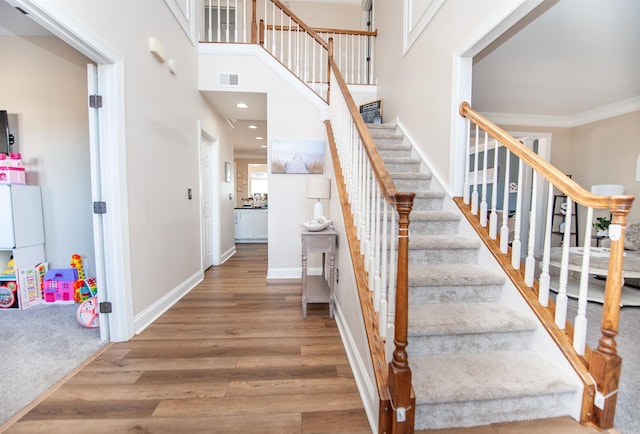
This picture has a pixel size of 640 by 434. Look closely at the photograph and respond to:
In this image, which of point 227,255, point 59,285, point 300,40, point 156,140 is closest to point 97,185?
point 156,140

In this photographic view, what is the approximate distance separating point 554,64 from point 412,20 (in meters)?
1.77

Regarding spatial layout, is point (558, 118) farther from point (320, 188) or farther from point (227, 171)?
point (227, 171)

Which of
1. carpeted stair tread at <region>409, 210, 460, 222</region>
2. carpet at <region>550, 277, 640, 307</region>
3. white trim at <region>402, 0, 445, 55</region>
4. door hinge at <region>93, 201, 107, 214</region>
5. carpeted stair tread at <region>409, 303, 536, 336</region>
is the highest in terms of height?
white trim at <region>402, 0, 445, 55</region>

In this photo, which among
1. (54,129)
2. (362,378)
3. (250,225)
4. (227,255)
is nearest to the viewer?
(362,378)

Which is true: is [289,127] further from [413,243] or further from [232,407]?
[232,407]

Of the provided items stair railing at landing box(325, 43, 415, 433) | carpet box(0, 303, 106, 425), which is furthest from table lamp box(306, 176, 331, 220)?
carpet box(0, 303, 106, 425)

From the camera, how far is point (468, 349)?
158cm

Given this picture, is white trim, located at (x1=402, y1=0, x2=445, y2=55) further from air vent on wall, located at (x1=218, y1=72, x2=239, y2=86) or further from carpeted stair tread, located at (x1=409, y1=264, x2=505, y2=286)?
carpeted stair tread, located at (x1=409, y1=264, x2=505, y2=286)

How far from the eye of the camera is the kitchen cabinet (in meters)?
6.76

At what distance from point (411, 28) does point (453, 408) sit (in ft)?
12.2

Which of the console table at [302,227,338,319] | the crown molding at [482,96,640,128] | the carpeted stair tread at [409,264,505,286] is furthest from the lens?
the crown molding at [482,96,640,128]

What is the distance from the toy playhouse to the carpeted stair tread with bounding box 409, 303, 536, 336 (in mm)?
3441

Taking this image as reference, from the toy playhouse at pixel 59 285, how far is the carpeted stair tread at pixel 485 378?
3.46 meters

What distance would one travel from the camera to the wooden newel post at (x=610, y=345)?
1235mm
